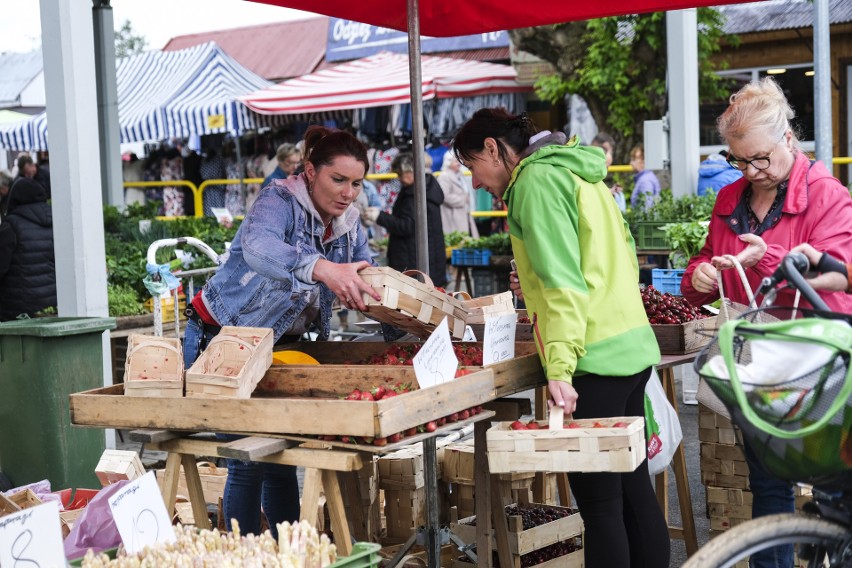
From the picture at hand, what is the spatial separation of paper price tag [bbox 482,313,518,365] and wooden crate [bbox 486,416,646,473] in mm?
419

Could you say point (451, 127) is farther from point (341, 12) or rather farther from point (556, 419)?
point (556, 419)

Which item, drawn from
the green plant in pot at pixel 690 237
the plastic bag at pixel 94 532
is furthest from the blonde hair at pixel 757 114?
the green plant in pot at pixel 690 237

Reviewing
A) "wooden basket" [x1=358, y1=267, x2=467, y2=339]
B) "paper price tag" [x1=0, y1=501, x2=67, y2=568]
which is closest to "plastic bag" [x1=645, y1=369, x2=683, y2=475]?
"wooden basket" [x1=358, y1=267, x2=467, y2=339]

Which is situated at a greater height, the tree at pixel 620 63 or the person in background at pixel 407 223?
the tree at pixel 620 63

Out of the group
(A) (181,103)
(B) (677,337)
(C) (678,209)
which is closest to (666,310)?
(B) (677,337)

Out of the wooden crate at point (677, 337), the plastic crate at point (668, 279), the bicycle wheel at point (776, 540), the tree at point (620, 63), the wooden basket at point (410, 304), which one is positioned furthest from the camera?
the tree at point (620, 63)

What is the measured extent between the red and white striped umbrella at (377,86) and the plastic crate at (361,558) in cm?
1158

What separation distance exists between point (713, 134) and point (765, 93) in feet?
42.3

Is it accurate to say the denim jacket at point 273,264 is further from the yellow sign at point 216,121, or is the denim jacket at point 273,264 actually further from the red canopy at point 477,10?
the yellow sign at point 216,121

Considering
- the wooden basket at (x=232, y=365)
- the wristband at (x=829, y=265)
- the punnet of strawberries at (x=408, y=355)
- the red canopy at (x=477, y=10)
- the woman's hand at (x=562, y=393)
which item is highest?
the red canopy at (x=477, y=10)

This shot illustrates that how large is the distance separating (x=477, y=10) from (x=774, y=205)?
184 cm

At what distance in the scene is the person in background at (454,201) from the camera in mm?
13359

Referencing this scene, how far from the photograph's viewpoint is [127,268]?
26.8ft

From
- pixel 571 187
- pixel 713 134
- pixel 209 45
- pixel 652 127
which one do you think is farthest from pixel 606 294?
pixel 209 45
